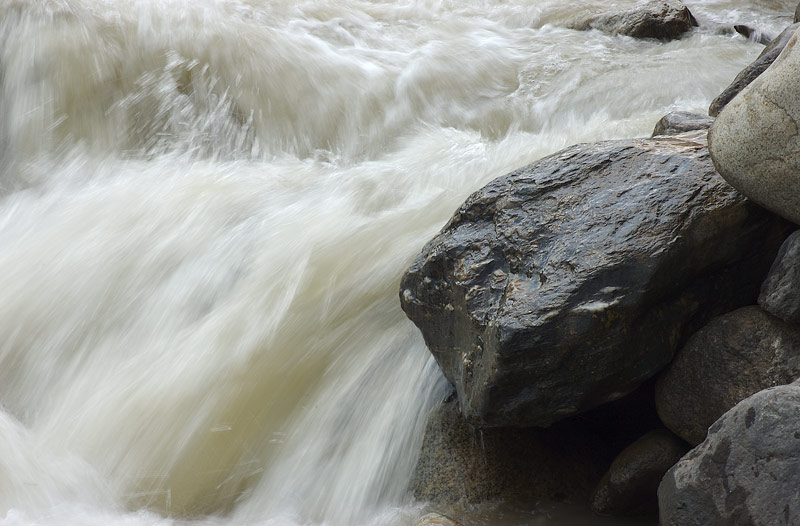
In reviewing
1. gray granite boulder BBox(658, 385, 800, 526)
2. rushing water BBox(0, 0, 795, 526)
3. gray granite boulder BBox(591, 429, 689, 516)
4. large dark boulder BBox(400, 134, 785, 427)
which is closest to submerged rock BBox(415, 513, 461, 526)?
rushing water BBox(0, 0, 795, 526)

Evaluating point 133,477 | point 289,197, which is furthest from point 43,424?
point 289,197

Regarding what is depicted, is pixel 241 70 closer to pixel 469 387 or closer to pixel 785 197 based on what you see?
pixel 469 387

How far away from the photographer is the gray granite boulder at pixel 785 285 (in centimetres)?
265

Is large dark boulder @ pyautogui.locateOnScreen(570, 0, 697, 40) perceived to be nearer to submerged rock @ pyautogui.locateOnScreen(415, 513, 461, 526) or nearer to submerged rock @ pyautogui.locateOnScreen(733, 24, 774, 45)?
submerged rock @ pyautogui.locateOnScreen(733, 24, 774, 45)

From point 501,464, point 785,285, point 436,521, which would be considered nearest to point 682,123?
point 785,285

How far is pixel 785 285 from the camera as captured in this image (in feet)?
8.81

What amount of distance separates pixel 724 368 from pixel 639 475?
53 centimetres

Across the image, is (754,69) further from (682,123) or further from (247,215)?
(247,215)

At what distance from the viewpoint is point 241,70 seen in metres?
5.72

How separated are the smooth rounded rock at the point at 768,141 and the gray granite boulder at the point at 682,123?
3.20 ft

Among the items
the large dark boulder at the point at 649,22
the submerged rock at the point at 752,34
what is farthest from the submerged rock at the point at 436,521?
the submerged rock at the point at 752,34

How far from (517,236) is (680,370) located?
2.68ft

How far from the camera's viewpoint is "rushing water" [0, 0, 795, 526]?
329cm

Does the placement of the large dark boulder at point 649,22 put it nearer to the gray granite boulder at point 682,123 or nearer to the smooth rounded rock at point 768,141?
the gray granite boulder at point 682,123
